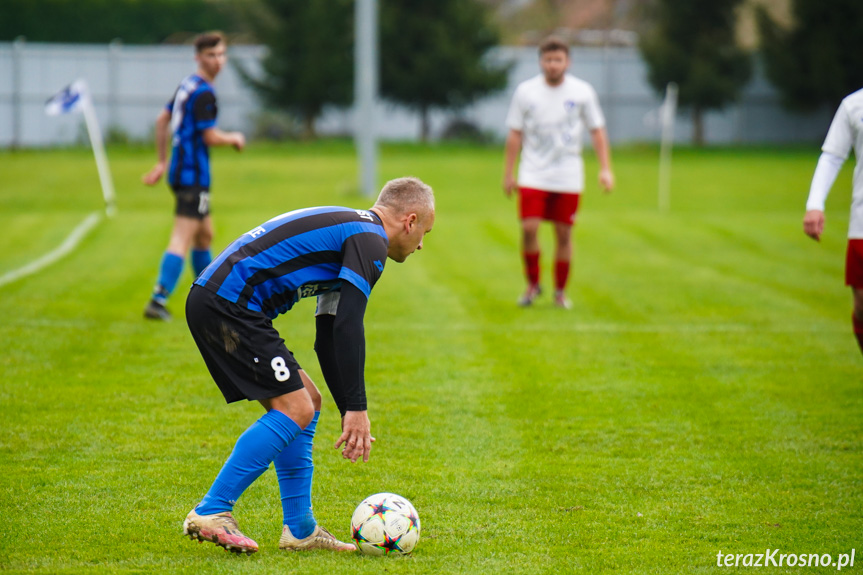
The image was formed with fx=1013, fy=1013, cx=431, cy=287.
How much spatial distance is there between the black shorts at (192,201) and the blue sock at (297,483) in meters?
4.98

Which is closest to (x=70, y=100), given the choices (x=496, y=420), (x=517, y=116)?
(x=517, y=116)

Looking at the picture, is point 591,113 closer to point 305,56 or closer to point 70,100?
point 70,100

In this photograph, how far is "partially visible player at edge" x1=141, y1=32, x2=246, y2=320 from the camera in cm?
847

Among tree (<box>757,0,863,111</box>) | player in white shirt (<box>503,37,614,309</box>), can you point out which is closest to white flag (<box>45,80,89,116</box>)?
player in white shirt (<box>503,37,614,309</box>)

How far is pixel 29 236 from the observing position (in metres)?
14.3

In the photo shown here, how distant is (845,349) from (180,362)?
5076 mm

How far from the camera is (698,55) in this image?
3656cm

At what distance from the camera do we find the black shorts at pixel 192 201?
8617 mm

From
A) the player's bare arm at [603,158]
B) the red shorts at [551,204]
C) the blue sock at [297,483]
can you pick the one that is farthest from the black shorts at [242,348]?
the player's bare arm at [603,158]

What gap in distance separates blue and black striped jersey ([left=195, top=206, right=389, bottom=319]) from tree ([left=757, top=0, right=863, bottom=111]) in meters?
34.1

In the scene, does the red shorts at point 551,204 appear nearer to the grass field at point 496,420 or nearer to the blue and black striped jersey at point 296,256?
the grass field at point 496,420

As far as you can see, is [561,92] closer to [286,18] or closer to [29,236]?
[29,236]

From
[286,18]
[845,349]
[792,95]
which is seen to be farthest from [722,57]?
[845,349]

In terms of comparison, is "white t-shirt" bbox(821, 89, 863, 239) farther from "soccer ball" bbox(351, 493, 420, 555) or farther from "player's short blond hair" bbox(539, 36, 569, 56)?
"player's short blond hair" bbox(539, 36, 569, 56)
